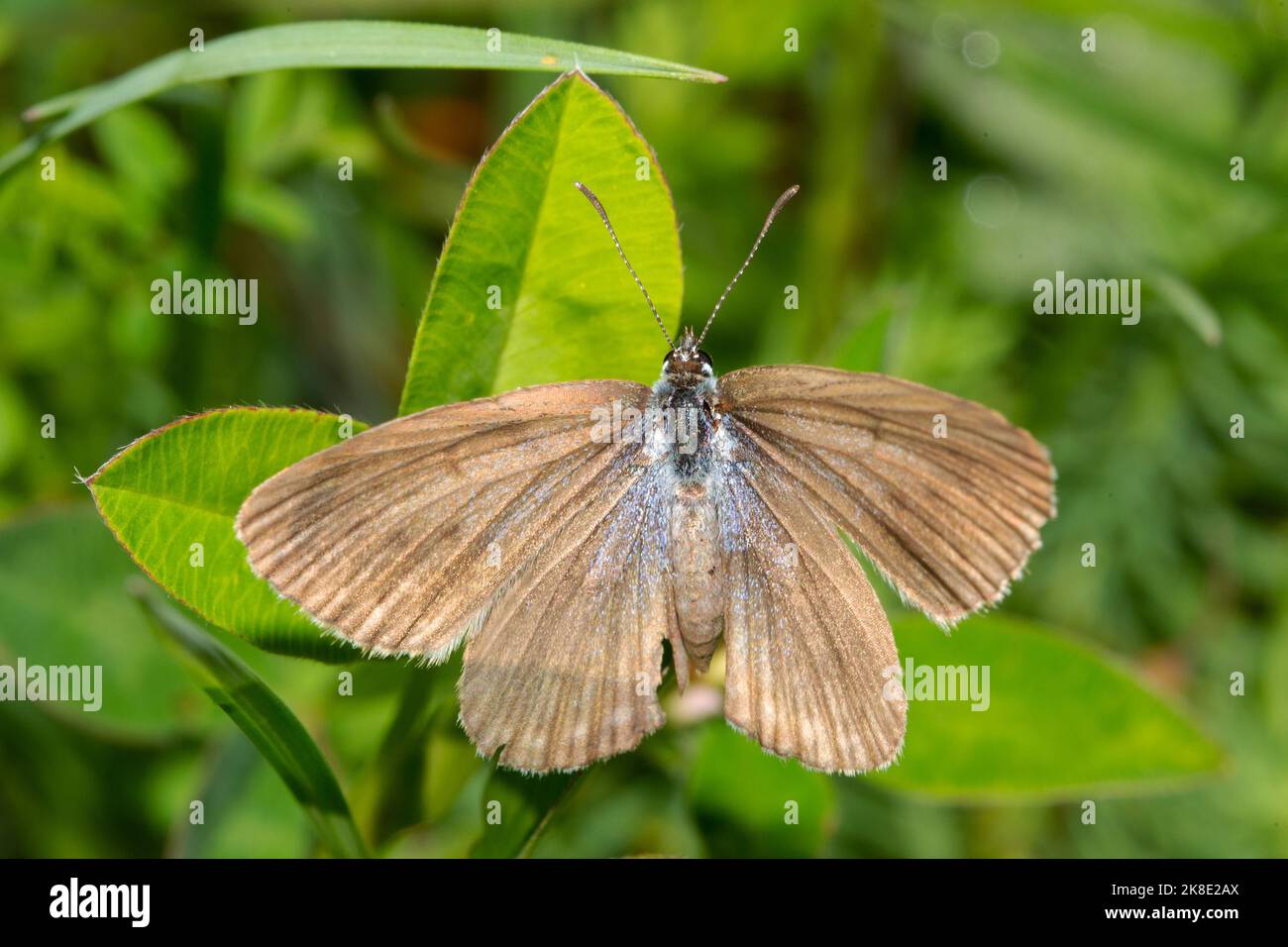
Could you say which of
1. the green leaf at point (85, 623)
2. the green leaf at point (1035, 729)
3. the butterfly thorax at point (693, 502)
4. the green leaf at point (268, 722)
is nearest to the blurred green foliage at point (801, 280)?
the green leaf at point (85, 623)

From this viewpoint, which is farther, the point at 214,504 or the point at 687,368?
the point at 687,368

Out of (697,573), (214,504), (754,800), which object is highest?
(214,504)

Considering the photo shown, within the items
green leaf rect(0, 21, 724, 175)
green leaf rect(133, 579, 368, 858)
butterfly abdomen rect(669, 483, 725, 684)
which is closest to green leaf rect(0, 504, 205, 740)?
green leaf rect(0, 21, 724, 175)

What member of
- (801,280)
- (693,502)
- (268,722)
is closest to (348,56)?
(693,502)

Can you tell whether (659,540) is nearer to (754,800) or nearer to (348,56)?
(754,800)

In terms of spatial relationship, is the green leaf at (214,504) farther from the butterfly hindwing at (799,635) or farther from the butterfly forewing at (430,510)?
the butterfly hindwing at (799,635)
